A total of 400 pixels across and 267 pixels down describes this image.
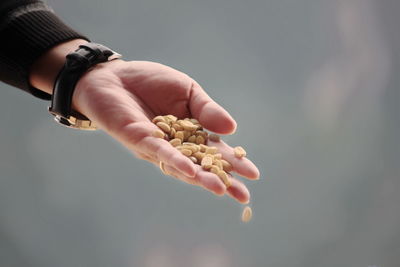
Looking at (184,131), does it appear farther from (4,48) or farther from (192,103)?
(4,48)

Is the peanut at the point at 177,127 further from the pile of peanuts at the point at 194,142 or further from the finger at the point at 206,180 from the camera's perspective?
the finger at the point at 206,180

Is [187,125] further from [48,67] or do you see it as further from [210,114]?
[48,67]

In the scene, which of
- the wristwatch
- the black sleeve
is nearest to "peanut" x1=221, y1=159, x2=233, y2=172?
the wristwatch

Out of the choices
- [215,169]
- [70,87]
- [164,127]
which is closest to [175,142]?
[164,127]

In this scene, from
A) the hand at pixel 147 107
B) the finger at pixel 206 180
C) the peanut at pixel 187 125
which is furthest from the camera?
the peanut at pixel 187 125

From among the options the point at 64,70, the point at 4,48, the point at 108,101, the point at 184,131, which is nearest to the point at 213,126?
the point at 184,131

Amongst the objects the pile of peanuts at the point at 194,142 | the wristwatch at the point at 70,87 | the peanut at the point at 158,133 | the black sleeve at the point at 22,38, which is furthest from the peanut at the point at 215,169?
the black sleeve at the point at 22,38
